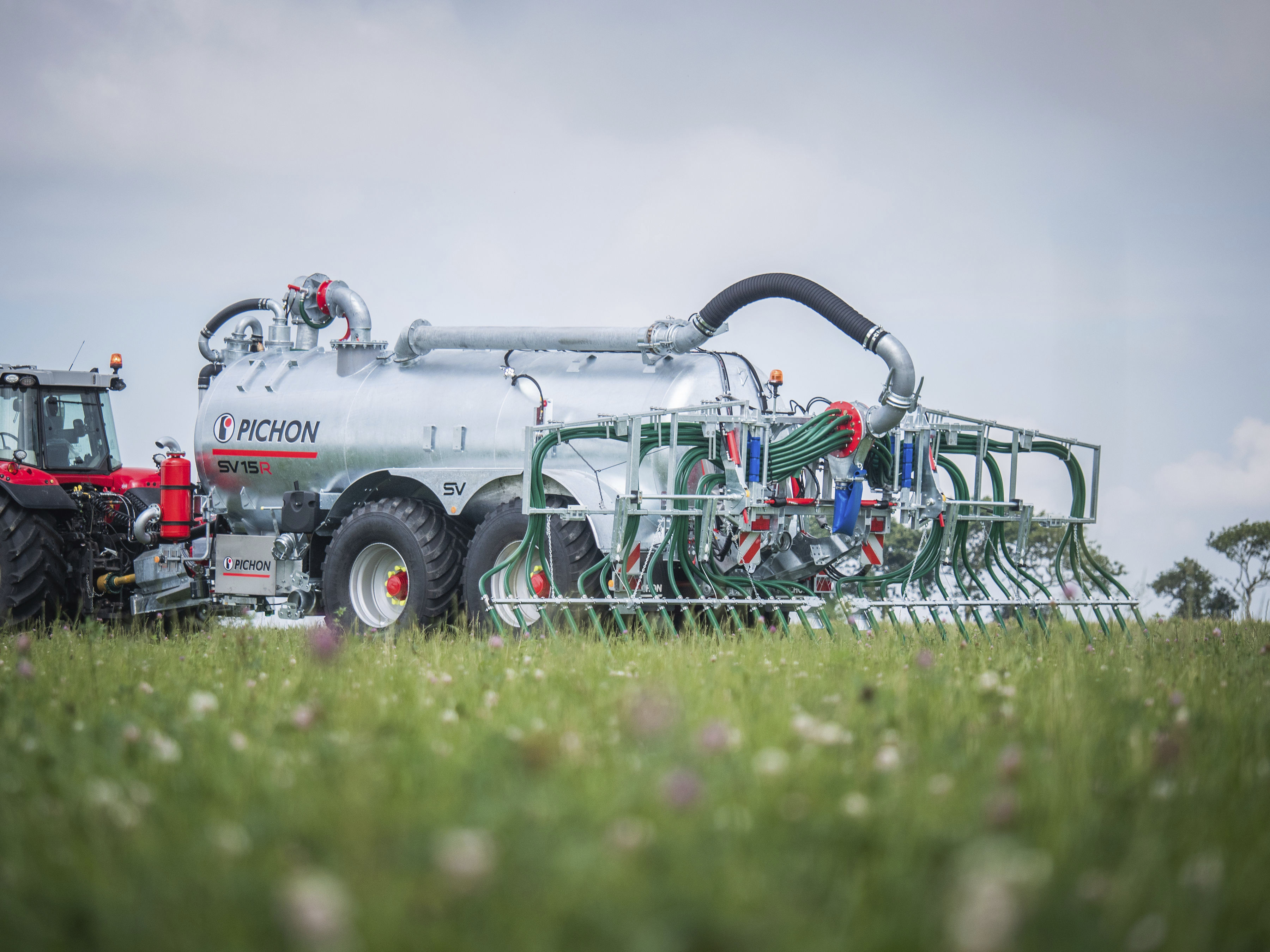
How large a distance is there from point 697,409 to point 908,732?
4986 millimetres

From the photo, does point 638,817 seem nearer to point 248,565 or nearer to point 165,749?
point 165,749

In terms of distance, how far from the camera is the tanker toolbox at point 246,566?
11438 millimetres

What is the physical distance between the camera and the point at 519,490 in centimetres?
1005

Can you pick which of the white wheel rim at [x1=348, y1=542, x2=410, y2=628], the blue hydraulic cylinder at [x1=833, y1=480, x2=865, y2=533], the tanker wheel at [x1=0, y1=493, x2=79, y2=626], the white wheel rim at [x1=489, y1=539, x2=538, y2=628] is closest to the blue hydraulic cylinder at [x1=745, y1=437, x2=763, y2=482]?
the blue hydraulic cylinder at [x1=833, y1=480, x2=865, y2=533]

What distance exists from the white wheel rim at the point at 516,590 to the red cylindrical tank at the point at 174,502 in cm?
380

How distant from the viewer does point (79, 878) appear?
243 centimetres

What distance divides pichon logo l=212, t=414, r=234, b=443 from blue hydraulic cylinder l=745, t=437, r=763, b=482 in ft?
19.0

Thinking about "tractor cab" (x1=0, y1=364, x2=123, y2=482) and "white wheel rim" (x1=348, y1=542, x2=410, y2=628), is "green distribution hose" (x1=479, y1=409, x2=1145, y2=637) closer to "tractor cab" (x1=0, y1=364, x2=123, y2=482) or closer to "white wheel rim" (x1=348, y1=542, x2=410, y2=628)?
"white wheel rim" (x1=348, y1=542, x2=410, y2=628)

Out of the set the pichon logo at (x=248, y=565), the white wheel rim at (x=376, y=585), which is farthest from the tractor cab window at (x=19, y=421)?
the white wheel rim at (x=376, y=585)

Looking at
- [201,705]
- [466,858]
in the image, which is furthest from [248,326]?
[466,858]

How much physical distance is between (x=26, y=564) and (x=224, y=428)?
2.22 m

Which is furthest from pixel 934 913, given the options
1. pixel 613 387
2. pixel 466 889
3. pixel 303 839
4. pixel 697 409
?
pixel 613 387

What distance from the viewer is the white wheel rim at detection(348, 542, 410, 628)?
10766mm

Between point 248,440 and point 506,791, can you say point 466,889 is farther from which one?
point 248,440
